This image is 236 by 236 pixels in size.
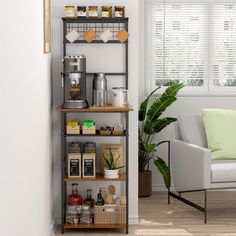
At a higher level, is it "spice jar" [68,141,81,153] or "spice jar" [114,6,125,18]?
"spice jar" [114,6,125,18]

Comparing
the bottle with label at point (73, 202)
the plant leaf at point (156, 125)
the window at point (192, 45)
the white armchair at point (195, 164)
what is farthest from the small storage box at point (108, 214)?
the window at point (192, 45)

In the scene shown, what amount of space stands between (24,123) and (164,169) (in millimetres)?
2962

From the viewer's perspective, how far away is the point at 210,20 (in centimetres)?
652

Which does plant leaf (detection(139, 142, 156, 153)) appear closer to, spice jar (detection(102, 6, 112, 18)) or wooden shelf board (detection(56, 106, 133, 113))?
wooden shelf board (detection(56, 106, 133, 113))

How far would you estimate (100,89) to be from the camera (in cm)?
494

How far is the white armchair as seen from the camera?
17.1 feet

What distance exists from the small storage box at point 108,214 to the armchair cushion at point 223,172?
0.80m

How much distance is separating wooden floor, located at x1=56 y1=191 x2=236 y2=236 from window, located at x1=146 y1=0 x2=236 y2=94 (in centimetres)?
112

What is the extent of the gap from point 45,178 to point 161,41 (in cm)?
264

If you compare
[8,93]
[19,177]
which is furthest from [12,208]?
[8,93]

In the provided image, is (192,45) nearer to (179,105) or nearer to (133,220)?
(179,105)

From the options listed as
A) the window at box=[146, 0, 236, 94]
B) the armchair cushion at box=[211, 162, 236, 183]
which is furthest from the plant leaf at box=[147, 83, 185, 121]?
the armchair cushion at box=[211, 162, 236, 183]

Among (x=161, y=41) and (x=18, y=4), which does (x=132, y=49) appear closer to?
(x=161, y=41)

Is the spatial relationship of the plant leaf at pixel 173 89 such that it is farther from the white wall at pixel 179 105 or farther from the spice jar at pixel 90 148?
the spice jar at pixel 90 148
